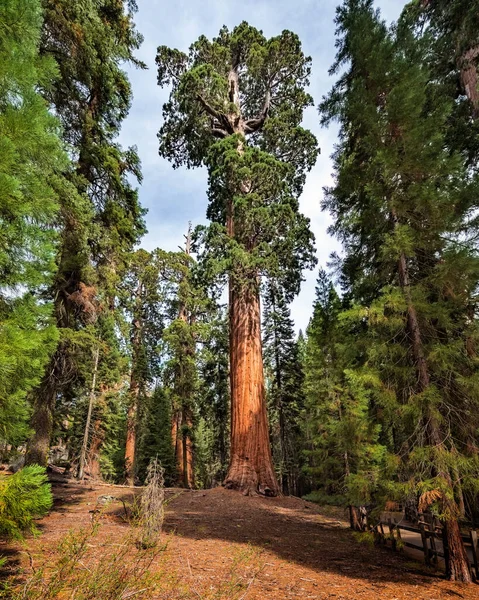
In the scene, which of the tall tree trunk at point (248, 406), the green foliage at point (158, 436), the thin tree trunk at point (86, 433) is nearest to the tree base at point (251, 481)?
the tall tree trunk at point (248, 406)

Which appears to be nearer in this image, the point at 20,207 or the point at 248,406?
the point at 20,207

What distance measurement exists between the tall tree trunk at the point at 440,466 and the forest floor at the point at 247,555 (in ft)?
0.81

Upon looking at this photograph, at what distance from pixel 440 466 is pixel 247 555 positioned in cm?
254

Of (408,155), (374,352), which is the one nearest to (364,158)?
(408,155)

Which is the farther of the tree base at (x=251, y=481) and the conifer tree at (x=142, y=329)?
the conifer tree at (x=142, y=329)

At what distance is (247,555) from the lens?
4.11m

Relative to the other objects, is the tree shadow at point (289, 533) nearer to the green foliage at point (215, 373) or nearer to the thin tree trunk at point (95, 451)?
the thin tree trunk at point (95, 451)

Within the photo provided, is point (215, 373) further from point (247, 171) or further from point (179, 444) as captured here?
point (247, 171)

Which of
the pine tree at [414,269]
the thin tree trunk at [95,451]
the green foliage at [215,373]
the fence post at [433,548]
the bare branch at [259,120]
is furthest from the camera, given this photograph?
the green foliage at [215,373]

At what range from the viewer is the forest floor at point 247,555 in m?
3.79

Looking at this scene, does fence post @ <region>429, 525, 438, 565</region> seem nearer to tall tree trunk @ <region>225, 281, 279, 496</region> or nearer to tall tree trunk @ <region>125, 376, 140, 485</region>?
tall tree trunk @ <region>225, 281, 279, 496</region>

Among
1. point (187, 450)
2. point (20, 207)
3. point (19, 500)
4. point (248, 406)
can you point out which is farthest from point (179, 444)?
point (20, 207)

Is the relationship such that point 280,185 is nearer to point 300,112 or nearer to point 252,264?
point 252,264

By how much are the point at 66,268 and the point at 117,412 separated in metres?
12.2
